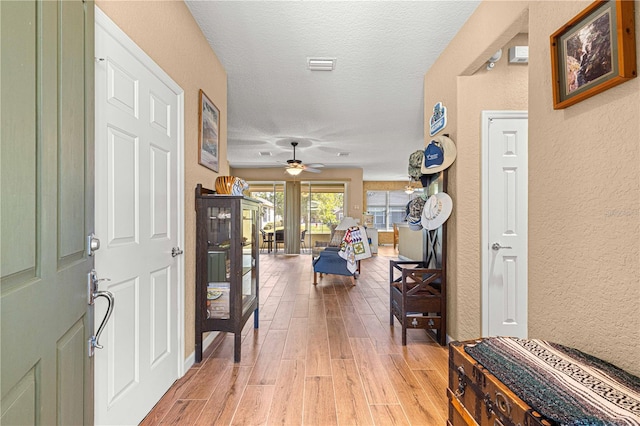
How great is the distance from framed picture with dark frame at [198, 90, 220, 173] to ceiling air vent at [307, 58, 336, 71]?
1.06 metres

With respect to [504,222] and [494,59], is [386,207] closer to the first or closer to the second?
[504,222]

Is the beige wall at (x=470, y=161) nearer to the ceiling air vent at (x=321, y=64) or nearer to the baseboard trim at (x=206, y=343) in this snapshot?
the ceiling air vent at (x=321, y=64)

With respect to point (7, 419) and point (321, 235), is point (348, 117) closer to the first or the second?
point (7, 419)

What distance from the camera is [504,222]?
2.52 metres

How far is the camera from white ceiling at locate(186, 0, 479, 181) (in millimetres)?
2201

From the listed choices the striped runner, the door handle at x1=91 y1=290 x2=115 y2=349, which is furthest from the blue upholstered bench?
the door handle at x1=91 y1=290 x2=115 y2=349

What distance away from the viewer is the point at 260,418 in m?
1.66

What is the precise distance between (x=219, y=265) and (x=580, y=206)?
2.31m

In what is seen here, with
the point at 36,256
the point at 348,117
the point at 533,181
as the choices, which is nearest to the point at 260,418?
the point at 36,256

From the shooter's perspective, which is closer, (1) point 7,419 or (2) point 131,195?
(1) point 7,419

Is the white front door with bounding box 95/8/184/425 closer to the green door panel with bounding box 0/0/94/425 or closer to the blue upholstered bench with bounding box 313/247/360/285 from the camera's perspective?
the green door panel with bounding box 0/0/94/425

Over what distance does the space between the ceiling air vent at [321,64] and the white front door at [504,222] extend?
1.53 meters

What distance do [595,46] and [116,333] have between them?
2.45 meters

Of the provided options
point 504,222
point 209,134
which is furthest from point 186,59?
point 504,222
